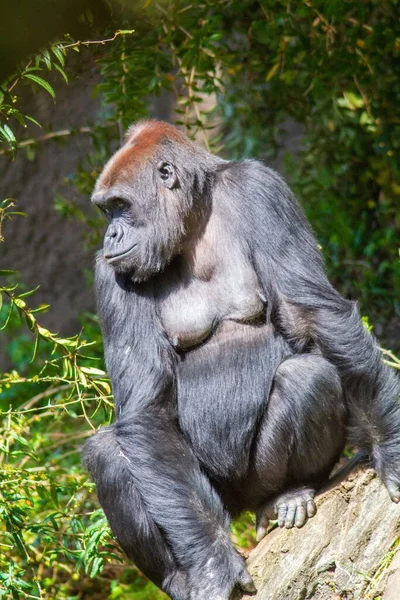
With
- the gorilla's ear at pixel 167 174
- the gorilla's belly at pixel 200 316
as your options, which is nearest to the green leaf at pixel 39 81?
the gorilla's ear at pixel 167 174

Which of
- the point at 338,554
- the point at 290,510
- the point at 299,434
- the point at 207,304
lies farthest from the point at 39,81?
the point at 338,554

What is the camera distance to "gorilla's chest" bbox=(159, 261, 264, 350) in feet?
12.6

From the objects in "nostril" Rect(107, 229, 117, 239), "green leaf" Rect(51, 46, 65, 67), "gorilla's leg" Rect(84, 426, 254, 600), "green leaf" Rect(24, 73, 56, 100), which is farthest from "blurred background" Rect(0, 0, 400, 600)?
"nostril" Rect(107, 229, 117, 239)

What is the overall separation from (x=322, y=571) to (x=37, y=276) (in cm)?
610

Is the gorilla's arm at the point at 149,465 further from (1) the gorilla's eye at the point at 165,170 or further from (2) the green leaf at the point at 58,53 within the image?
(2) the green leaf at the point at 58,53

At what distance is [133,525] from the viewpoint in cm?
350

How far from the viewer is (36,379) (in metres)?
3.96

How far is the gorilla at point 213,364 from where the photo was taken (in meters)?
3.57

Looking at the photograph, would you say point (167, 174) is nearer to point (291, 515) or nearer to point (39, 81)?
point (39, 81)

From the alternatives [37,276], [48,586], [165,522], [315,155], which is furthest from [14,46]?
[37,276]

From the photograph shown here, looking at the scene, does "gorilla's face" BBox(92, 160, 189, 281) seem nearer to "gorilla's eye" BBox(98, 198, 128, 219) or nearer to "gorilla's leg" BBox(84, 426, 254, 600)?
"gorilla's eye" BBox(98, 198, 128, 219)

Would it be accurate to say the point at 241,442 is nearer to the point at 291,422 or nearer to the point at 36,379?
the point at 291,422

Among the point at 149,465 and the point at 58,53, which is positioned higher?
the point at 58,53

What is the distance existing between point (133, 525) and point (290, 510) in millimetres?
696
